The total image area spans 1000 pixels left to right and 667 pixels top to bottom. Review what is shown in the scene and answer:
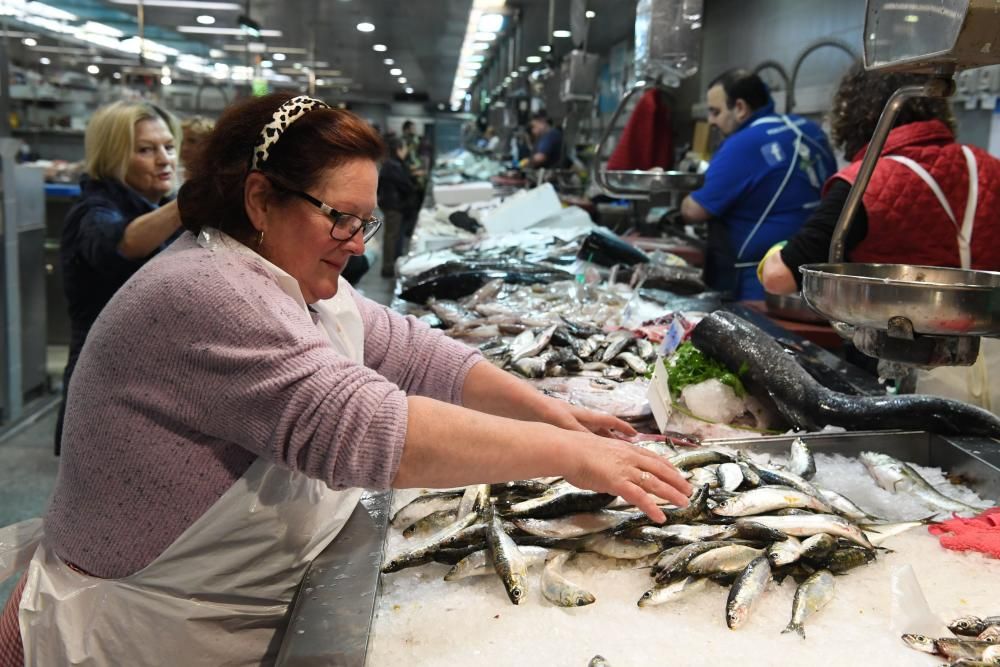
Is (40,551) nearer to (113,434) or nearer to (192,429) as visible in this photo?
(113,434)

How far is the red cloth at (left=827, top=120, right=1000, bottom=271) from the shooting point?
313 centimetres

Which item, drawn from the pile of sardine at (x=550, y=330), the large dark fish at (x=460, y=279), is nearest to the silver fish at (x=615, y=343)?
the pile of sardine at (x=550, y=330)

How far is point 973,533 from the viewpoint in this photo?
1920 millimetres

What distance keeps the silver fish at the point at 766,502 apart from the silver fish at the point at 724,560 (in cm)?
17

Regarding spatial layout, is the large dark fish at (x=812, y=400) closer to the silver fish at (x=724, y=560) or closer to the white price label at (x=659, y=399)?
the white price label at (x=659, y=399)

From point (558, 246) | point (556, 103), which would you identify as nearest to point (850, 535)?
point (558, 246)

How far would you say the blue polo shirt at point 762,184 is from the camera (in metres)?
5.44

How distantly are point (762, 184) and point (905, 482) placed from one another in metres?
3.58

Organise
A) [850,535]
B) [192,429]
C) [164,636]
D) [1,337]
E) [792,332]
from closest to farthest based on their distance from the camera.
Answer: [192,429], [164,636], [850,535], [792,332], [1,337]

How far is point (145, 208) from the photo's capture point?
13.9 feet

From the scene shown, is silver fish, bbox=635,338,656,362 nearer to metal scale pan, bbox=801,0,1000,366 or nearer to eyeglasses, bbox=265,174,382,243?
metal scale pan, bbox=801,0,1000,366

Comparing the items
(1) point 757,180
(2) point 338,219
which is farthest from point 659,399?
(1) point 757,180

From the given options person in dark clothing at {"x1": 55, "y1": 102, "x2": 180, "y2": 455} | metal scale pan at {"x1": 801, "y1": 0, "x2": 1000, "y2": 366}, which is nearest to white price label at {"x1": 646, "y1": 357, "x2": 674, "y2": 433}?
metal scale pan at {"x1": 801, "y1": 0, "x2": 1000, "y2": 366}

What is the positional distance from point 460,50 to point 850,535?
20.9m
